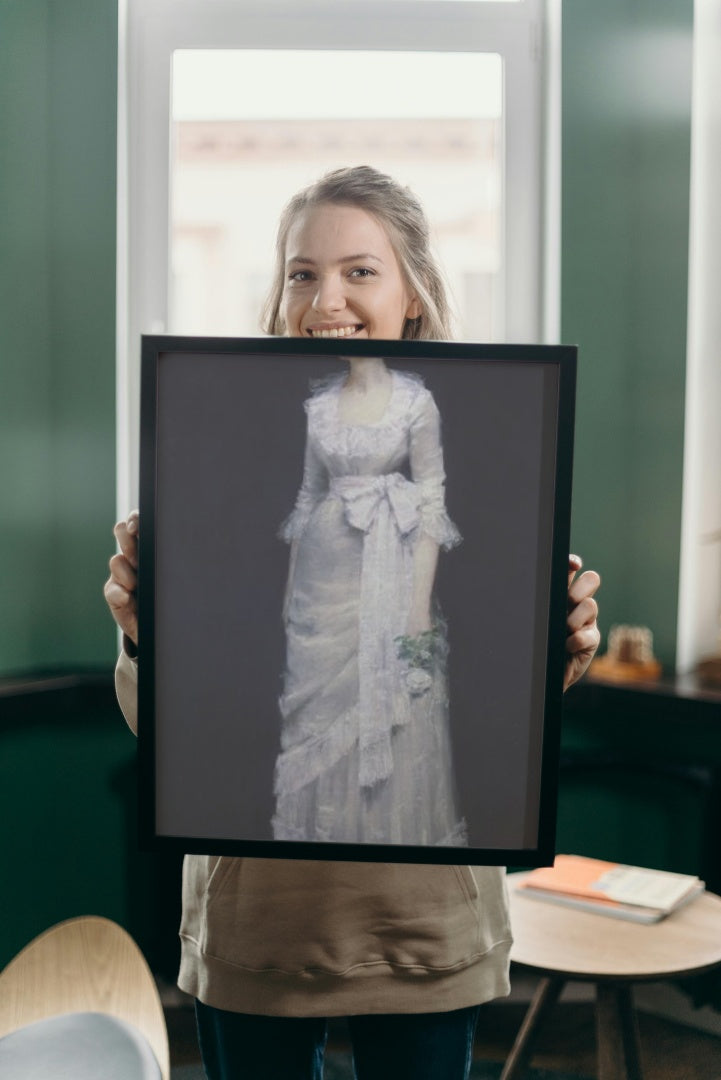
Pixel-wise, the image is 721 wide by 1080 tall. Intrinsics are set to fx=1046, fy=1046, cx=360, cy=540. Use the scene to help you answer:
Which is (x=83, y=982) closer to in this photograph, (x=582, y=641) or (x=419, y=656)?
(x=419, y=656)

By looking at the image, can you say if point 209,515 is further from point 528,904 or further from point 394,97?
point 394,97

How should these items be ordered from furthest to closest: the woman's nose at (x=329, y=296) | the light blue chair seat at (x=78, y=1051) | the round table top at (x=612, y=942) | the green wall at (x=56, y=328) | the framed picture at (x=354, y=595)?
the green wall at (x=56, y=328), the round table top at (x=612, y=942), the woman's nose at (x=329, y=296), the framed picture at (x=354, y=595), the light blue chair seat at (x=78, y=1051)

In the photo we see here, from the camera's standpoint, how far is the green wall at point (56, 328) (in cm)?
243

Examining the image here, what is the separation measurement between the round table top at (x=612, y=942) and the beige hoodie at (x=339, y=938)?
64 centimetres

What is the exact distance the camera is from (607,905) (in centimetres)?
184

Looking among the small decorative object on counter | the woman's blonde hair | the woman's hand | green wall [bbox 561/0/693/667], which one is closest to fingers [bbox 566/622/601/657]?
the woman's hand

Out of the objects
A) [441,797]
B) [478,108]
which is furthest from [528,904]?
[478,108]

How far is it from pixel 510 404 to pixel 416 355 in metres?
0.09

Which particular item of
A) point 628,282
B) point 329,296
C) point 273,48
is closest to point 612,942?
point 329,296

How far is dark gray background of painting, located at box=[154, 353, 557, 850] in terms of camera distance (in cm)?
93

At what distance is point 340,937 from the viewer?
1.02 meters

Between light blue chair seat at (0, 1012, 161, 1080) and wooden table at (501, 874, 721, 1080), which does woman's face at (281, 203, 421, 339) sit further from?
wooden table at (501, 874, 721, 1080)

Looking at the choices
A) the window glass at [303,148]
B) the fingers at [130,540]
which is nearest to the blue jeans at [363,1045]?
the fingers at [130,540]

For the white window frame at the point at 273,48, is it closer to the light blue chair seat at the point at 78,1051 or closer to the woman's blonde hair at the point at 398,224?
the woman's blonde hair at the point at 398,224
